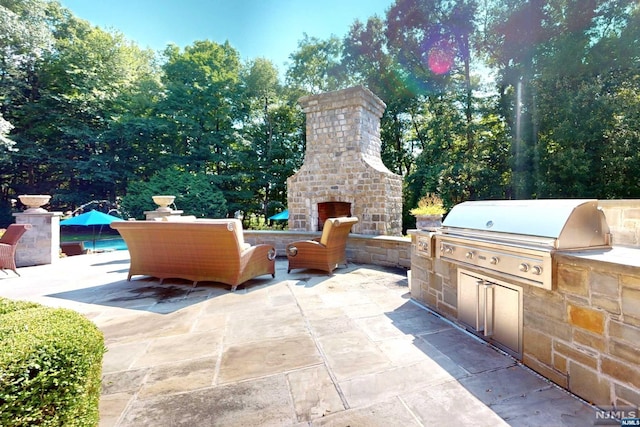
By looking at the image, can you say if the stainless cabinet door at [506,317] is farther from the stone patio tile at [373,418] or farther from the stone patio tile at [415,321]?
the stone patio tile at [373,418]

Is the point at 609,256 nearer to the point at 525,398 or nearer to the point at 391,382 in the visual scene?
the point at 525,398

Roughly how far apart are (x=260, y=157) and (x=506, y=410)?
16.6 metres

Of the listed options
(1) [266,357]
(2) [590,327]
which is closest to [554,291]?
(2) [590,327]

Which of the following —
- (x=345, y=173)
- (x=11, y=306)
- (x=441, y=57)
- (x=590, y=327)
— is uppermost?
(x=441, y=57)

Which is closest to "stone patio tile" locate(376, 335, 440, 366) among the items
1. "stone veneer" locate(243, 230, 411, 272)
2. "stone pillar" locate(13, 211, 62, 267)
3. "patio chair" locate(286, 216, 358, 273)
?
"patio chair" locate(286, 216, 358, 273)

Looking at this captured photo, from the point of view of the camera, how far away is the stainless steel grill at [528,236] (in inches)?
70.9

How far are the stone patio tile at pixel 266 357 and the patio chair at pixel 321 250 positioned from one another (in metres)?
2.28

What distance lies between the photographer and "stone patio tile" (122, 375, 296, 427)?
58.6 inches

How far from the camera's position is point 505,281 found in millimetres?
2135

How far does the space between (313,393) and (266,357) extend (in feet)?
1.86

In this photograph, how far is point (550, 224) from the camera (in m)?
1.87

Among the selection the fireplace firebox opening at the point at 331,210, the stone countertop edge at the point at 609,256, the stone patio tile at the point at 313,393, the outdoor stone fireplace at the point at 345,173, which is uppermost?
the outdoor stone fireplace at the point at 345,173

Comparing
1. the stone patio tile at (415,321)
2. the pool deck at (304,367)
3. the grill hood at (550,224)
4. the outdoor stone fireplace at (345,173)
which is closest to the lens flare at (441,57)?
the outdoor stone fireplace at (345,173)

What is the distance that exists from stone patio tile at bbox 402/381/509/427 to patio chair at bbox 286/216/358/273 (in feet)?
9.89
